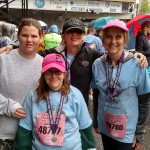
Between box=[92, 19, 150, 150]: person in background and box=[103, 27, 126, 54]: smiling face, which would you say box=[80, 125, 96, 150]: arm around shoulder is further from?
box=[103, 27, 126, 54]: smiling face

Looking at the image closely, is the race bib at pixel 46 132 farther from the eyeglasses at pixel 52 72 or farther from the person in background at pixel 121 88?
the person in background at pixel 121 88

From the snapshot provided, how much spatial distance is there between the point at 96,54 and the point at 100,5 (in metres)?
30.8

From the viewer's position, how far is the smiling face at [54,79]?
7.31 ft

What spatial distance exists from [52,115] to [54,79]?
0.26 metres

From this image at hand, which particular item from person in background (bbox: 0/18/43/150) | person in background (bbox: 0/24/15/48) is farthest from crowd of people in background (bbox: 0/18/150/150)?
person in background (bbox: 0/24/15/48)

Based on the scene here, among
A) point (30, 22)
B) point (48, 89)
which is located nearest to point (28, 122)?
point (48, 89)

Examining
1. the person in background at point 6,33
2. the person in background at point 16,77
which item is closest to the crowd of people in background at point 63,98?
the person in background at point 16,77

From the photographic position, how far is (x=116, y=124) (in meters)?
2.52

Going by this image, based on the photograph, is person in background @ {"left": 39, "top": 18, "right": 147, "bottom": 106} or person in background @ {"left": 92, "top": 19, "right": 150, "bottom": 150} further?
person in background @ {"left": 39, "top": 18, "right": 147, "bottom": 106}

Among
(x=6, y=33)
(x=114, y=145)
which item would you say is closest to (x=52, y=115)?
(x=114, y=145)

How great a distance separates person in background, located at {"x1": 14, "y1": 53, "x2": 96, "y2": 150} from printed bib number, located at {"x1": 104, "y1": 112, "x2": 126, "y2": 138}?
0.32m

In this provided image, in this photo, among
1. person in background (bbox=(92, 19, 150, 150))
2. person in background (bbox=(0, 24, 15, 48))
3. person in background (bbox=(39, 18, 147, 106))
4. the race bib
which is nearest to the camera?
the race bib

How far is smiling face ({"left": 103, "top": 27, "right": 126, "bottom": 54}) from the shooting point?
2.45 m

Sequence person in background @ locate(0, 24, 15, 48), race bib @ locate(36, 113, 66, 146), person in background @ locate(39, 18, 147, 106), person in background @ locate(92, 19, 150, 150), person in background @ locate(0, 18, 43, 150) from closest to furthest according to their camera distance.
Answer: race bib @ locate(36, 113, 66, 146)
person in background @ locate(0, 18, 43, 150)
person in background @ locate(92, 19, 150, 150)
person in background @ locate(39, 18, 147, 106)
person in background @ locate(0, 24, 15, 48)
